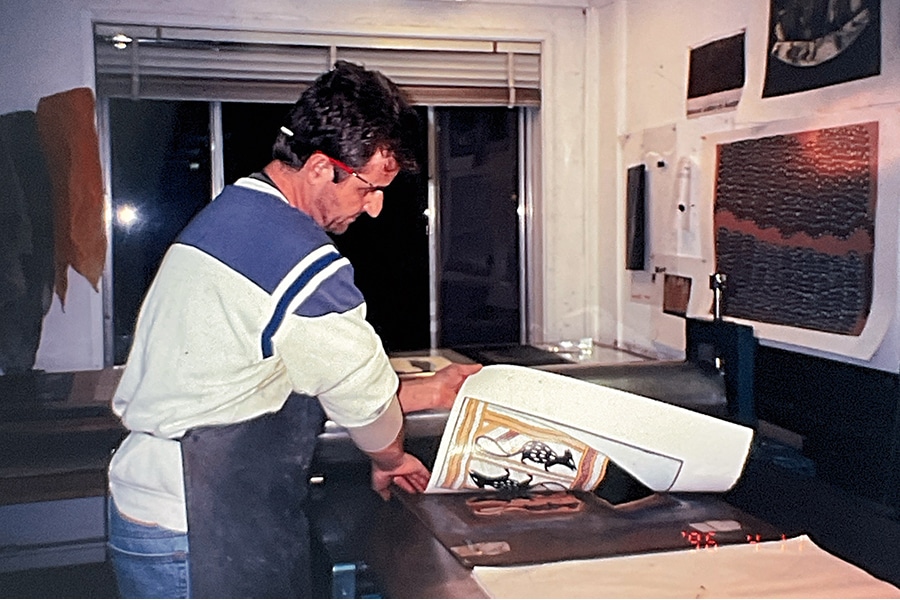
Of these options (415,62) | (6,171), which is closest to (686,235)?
(415,62)

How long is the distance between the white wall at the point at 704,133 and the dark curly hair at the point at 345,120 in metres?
0.90

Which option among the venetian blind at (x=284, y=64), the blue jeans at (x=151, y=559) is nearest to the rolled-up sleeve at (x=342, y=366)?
the blue jeans at (x=151, y=559)

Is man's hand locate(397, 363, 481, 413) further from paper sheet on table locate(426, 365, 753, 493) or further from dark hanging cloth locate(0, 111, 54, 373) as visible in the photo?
dark hanging cloth locate(0, 111, 54, 373)

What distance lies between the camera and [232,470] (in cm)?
111

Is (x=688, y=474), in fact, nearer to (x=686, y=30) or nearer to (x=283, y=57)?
(x=686, y=30)

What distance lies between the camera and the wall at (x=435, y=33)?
96.1 inches

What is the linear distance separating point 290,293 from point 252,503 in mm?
284

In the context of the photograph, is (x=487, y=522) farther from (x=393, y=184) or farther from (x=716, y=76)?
(x=393, y=184)

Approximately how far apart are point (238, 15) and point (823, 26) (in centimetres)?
160

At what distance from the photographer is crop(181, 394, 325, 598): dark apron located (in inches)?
43.1

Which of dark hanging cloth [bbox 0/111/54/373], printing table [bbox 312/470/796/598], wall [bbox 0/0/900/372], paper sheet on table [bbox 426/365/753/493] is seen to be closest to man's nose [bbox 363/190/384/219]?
paper sheet on table [bbox 426/365/753/493]

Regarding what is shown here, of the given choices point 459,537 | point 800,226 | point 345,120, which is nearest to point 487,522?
point 459,537

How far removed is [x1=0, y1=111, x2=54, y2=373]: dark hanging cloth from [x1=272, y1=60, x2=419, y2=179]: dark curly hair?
1544mm

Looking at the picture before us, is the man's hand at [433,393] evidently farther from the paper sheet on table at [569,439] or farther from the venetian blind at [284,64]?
the venetian blind at [284,64]
